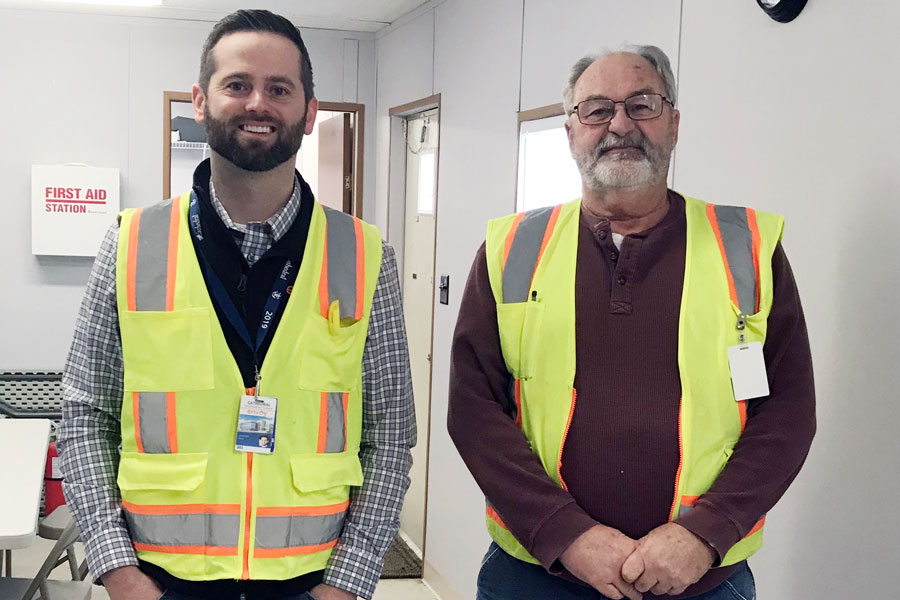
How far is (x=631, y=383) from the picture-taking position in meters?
1.69

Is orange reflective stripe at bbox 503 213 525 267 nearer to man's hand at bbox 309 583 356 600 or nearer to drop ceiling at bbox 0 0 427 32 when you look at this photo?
man's hand at bbox 309 583 356 600

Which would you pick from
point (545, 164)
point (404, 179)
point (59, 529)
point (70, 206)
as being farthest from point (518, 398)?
point (70, 206)

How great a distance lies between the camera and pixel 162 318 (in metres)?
1.64

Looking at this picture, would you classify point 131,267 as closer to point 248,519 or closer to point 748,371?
point 248,519

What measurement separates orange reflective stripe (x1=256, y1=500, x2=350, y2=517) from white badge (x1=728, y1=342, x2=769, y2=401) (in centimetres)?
75

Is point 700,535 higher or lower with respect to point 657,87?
lower

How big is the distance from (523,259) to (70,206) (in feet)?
13.7

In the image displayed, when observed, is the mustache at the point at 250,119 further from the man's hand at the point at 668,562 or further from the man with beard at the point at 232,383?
the man's hand at the point at 668,562

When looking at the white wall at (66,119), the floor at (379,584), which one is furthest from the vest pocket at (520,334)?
the white wall at (66,119)

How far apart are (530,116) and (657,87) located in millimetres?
1612

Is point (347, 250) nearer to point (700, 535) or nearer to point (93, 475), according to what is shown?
point (93, 475)

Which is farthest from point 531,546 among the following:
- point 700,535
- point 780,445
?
point 780,445

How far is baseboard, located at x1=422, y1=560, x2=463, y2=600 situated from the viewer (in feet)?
13.8

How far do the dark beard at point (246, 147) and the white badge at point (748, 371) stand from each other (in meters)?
0.87
